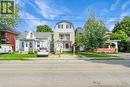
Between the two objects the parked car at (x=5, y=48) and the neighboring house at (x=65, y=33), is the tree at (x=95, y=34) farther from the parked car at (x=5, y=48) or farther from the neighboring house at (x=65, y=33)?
the neighboring house at (x=65, y=33)

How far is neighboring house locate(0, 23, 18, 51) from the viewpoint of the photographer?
60.2 meters

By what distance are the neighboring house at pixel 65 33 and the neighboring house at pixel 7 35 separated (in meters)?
12.9

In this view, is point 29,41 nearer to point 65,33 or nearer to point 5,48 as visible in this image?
point 5,48

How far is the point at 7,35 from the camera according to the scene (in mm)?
63094

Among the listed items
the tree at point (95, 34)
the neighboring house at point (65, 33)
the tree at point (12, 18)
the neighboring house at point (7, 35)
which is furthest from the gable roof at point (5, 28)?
the tree at point (95, 34)

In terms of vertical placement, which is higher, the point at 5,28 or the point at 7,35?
the point at 5,28

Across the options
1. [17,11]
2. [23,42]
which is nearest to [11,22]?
[17,11]

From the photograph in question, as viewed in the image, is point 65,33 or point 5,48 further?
point 65,33

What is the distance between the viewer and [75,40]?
79062 mm

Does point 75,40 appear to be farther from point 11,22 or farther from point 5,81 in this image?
point 5,81

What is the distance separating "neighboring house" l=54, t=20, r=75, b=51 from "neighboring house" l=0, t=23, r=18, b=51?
12905 mm

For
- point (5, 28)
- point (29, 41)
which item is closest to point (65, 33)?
point (29, 41)

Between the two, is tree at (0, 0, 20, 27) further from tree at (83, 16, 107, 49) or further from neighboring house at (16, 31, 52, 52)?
tree at (83, 16, 107, 49)

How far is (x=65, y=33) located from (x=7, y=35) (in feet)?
61.6
